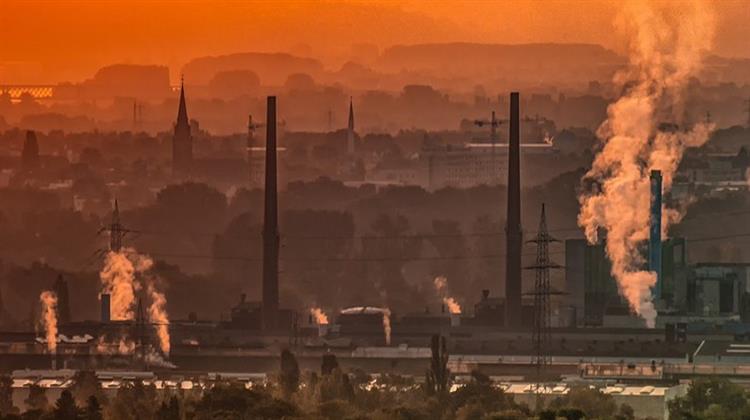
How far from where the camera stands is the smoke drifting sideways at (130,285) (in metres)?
62.1

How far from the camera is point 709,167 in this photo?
71812 mm

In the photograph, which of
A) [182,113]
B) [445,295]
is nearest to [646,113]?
[445,295]

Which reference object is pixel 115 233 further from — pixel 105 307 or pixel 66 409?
pixel 66 409

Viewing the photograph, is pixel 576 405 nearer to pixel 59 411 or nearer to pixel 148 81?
pixel 59 411

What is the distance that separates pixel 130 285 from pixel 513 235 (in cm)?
559

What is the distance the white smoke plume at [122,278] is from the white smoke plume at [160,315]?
283mm

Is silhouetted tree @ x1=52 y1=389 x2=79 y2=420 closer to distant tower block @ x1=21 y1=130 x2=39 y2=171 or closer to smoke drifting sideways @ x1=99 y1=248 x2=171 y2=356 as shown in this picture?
smoke drifting sideways @ x1=99 y1=248 x2=171 y2=356

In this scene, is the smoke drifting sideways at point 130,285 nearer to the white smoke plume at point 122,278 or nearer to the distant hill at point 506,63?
the white smoke plume at point 122,278

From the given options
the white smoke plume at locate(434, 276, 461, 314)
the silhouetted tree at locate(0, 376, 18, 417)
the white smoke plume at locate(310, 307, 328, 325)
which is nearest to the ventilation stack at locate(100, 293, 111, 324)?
the white smoke plume at locate(310, 307, 328, 325)

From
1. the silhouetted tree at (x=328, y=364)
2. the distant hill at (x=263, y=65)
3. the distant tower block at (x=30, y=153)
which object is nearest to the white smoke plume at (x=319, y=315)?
the silhouetted tree at (x=328, y=364)

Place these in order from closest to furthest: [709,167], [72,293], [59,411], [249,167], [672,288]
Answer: [59,411] → [672,288] → [72,293] → [709,167] → [249,167]

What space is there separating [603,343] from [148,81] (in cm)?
2374

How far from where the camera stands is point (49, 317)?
2427 inches

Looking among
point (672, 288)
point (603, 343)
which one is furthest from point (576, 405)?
point (672, 288)
